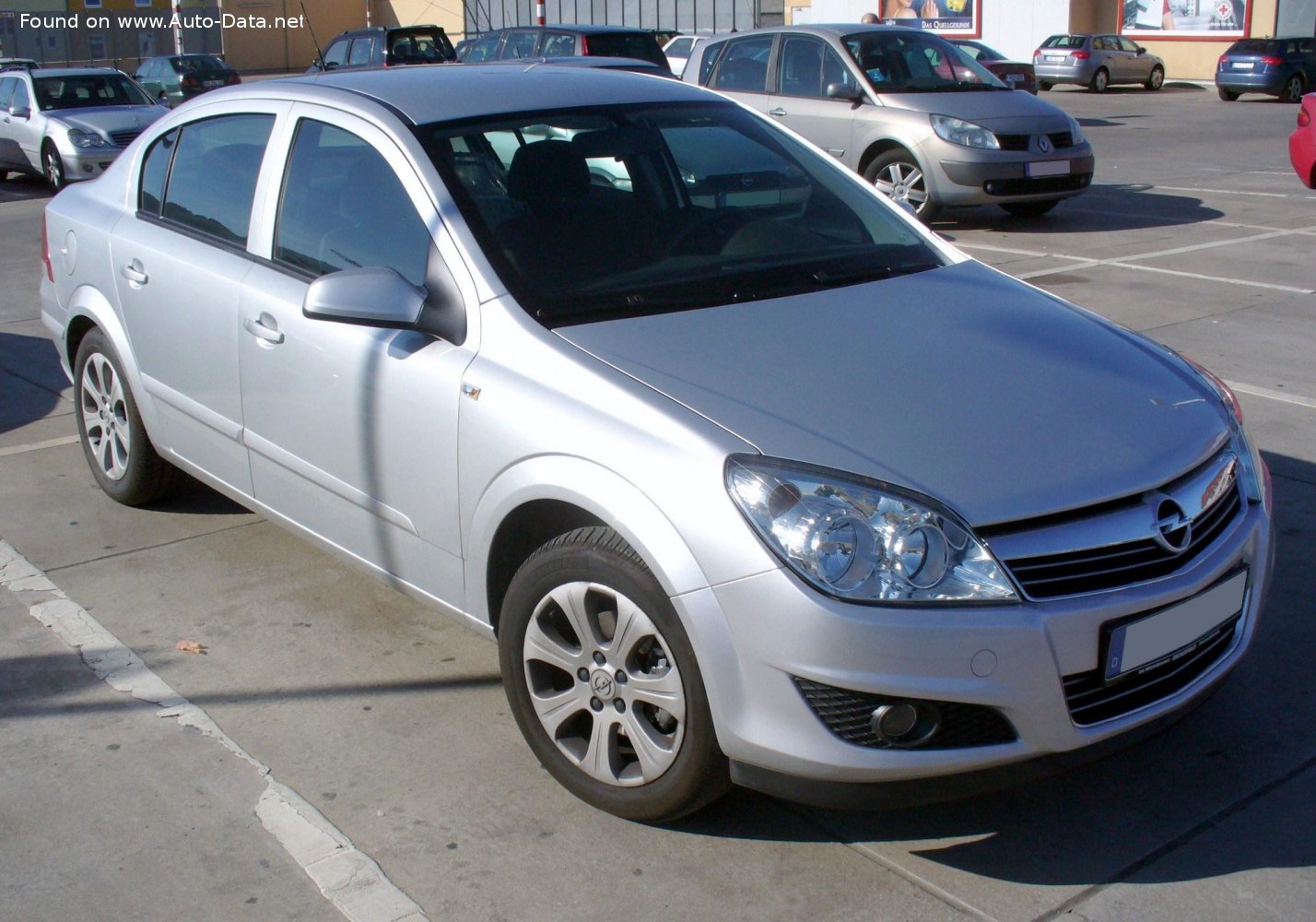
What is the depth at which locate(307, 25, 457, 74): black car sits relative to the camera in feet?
74.7

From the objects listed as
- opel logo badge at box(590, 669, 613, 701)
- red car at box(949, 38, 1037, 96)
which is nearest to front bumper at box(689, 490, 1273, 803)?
opel logo badge at box(590, 669, 613, 701)

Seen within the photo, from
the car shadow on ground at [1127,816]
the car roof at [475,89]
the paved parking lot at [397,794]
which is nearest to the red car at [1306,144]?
the paved parking lot at [397,794]

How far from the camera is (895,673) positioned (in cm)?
275

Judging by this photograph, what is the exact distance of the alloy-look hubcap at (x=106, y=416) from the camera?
5.27 metres

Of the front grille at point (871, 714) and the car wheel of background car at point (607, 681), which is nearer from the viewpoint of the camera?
the front grille at point (871, 714)

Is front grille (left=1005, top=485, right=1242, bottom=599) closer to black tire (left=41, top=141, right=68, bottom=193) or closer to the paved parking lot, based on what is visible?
the paved parking lot

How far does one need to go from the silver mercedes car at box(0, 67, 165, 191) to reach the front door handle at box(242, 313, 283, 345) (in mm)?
13346

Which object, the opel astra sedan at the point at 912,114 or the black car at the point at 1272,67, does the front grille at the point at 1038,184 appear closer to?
the opel astra sedan at the point at 912,114

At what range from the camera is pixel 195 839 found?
3.23 meters

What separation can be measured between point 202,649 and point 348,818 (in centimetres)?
118

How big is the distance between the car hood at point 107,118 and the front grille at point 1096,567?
1601 cm

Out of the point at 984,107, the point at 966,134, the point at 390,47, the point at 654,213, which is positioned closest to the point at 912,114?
the point at 966,134

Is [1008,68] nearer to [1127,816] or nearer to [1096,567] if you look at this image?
[1127,816]

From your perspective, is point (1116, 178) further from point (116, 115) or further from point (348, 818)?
point (348, 818)
